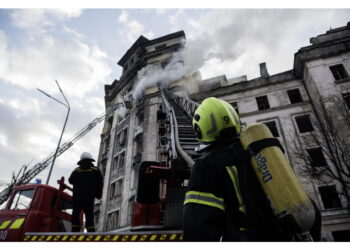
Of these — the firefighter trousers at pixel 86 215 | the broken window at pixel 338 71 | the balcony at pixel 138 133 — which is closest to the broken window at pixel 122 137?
the balcony at pixel 138 133

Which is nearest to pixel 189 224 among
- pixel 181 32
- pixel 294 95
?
pixel 294 95

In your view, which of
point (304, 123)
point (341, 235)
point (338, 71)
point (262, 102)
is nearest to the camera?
point (341, 235)

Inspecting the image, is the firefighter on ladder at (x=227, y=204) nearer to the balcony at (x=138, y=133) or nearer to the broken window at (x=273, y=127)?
the broken window at (x=273, y=127)

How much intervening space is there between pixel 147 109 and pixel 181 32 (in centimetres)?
1205

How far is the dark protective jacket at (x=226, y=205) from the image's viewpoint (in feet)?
4.01

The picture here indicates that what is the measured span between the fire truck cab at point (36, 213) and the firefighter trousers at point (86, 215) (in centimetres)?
59

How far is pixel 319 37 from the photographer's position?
57.2 ft

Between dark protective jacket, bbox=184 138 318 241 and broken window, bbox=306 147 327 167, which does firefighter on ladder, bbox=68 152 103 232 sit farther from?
broken window, bbox=306 147 327 167

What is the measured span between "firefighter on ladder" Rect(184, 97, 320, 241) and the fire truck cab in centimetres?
483

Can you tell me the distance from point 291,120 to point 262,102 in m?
2.86

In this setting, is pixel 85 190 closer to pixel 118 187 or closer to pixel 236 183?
pixel 236 183

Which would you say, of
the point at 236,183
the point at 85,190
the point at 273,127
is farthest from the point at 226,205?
the point at 273,127

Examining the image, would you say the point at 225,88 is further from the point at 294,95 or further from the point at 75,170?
the point at 75,170

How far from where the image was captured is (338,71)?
15852 millimetres
